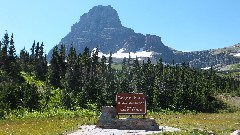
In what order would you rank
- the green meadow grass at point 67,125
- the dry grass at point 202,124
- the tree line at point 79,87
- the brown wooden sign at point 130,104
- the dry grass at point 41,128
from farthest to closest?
the tree line at point 79,87, the brown wooden sign at point 130,104, the dry grass at point 41,128, the green meadow grass at point 67,125, the dry grass at point 202,124

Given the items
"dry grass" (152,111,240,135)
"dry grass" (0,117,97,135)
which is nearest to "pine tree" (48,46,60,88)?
"dry grass" (0,117,97,135)

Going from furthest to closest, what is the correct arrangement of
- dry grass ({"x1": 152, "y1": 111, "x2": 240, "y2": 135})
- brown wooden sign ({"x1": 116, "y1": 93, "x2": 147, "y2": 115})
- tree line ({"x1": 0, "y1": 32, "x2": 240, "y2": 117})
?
tree line ({"x1": 0, "y1": 32, "x2": 240, "y2": 117}) → brown wooden sign ({"x1": 116, "y1": 93, "x2": 147, "y2": 115}) → dry grass ({"x1": 152, "y1": 111, "x2": 240, "y2": 135})

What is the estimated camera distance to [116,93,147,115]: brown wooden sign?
139 feet

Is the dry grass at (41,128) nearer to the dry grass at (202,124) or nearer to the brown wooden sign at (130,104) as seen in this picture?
the brown wooden sign at (130,104)

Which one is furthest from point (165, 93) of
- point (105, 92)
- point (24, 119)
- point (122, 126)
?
point (122, 126)

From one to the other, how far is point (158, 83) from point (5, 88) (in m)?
52.3

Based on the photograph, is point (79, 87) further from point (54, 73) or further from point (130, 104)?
point (130, 104)

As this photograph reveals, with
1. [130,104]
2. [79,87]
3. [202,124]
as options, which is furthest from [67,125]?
[79,87]

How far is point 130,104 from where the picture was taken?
42.7m

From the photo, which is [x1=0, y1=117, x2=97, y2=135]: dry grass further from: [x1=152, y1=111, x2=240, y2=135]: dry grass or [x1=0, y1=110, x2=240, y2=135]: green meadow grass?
[x1=152, y1=111, x2=240, y2=135]: dry grass

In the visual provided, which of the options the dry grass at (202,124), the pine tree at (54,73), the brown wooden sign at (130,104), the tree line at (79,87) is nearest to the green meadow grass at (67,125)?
the dry grass at (202,124)

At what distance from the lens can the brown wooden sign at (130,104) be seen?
4228cm

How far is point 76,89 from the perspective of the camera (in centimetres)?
11088

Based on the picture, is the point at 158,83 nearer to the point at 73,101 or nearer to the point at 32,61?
the point at 73,101
